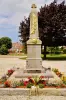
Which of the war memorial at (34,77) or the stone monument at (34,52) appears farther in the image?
the stone monument at (34,52)

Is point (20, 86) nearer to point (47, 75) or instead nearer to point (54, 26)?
point (47, 75)

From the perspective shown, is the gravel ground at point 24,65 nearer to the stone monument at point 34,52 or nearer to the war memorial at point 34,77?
the stone monument at point 34,52

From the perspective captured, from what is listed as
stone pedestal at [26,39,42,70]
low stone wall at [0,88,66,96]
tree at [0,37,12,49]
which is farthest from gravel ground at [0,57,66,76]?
tree at [0,37,12,49]

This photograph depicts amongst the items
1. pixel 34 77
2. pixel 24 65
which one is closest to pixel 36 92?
pixel 34 77

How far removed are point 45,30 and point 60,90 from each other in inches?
1075

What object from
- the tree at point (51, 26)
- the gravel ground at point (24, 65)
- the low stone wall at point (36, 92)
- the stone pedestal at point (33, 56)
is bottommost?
the gravel ground at point (24, 65)

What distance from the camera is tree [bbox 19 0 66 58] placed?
3809cm

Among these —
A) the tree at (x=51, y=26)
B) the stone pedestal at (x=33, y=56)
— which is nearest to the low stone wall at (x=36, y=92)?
the stone pedestal at (x=33, y=56)

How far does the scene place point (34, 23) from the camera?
56.1 feet

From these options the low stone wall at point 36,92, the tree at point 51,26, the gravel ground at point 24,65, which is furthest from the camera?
the tree at point 51,26

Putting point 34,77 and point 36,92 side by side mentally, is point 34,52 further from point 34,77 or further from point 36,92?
point 36,92

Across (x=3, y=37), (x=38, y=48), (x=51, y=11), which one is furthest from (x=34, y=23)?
(x=3, y=37)

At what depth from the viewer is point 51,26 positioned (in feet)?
125

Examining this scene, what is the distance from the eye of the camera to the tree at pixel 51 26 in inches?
1500
